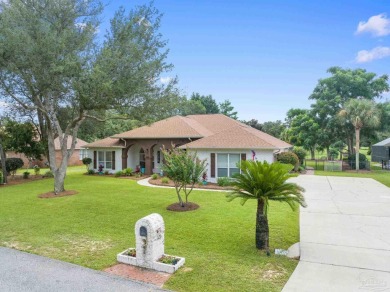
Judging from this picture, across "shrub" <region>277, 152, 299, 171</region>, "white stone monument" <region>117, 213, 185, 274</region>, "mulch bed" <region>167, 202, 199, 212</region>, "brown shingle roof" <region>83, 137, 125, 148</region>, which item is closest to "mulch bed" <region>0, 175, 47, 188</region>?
"brown shingle roof" <region>83, 137, 125, 148</region>

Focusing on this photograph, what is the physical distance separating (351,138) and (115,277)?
3534 cm

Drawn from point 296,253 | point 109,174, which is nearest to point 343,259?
point 296,253

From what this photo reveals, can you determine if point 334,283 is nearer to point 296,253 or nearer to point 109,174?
point 296,253

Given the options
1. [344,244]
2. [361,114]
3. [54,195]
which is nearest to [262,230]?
[344,244]

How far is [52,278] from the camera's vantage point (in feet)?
21.5

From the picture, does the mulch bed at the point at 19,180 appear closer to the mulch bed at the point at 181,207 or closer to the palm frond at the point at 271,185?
the mulch bed at the point at 181,207

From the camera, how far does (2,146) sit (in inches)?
919

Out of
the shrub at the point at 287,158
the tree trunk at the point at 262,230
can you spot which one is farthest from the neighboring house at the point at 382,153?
the tree trunk at the point at 262,230

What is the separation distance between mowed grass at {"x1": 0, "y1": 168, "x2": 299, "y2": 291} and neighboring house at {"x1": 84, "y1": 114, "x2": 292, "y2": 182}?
4.99 metres

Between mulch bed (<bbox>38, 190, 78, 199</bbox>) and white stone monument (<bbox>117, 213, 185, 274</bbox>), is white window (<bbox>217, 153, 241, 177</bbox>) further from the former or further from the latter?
white stone monument (<bbox>117, 213, 185, 274</bbox>)

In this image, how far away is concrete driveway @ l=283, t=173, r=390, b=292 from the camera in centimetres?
624

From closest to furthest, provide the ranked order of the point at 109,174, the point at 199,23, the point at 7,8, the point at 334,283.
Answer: the point at 334,283
the point at 7,8
the point at 199,23
the point at 109,174

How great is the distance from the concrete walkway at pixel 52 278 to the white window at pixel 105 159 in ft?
67.6

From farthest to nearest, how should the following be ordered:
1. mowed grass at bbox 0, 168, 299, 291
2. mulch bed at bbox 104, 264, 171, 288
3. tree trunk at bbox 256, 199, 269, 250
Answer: tree trunk at bbox 256, 199, 269, 250, mowed grass at bbox 0, 168, 299, 291, mulch bed at bbox 104, 264, 171, 288
